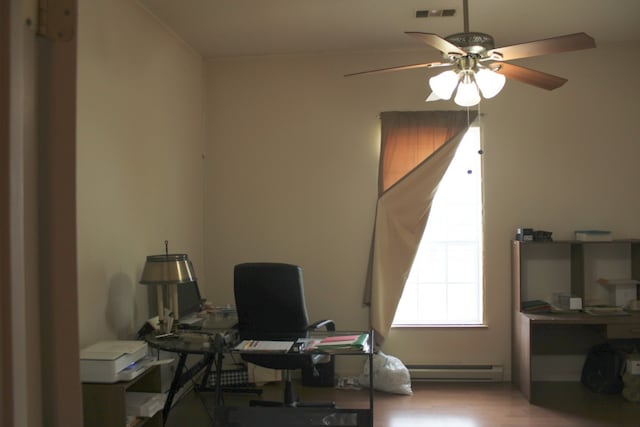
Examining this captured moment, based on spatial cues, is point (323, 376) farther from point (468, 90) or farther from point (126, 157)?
point (468, 90)

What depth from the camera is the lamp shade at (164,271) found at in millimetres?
2988

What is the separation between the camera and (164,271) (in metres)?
3.00

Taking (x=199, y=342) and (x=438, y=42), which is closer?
(x=438, y=42)

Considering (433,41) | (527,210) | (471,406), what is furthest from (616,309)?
(433,41)

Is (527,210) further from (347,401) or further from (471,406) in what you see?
(347,401)

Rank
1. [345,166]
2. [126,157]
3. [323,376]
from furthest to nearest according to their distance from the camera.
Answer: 1. [345,166]
2. [323,376]
3. [126,157]

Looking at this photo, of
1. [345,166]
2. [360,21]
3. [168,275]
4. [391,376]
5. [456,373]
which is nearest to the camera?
[168,275]

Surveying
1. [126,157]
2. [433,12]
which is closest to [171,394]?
[126,157]

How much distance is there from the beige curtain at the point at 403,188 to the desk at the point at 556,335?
3.43 feet

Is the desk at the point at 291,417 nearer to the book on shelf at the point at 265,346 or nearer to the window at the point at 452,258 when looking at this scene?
the book on shelf at the point at 265,346

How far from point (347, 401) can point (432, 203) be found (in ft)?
5.79

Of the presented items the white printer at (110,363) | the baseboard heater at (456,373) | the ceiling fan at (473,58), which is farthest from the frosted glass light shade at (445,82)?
the baseboard heater at (456,373)

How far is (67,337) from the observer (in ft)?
2.33

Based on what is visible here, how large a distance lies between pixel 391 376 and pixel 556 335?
1502 mm
